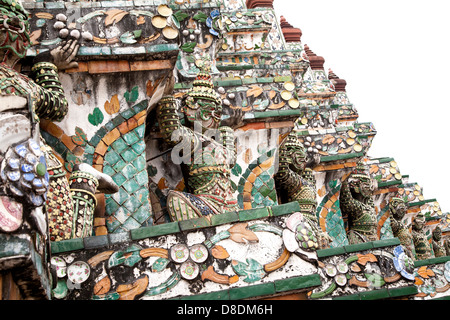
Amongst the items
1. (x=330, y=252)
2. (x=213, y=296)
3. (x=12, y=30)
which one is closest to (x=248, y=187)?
(x=330, y=252)

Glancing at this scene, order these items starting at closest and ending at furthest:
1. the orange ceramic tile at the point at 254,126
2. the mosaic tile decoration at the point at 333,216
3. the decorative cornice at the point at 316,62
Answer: the orange ceramic tile at the point at 254,126 → the mosaic tile decoration at the point at 333,216 → the decorative cornice at the point at 316,62

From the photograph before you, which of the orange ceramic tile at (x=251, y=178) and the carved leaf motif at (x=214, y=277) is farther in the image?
the orange ceramic tile at (x=251, y=178)

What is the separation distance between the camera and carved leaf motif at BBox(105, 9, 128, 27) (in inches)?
300

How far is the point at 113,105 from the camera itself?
7.81m

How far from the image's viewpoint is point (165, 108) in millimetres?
8328

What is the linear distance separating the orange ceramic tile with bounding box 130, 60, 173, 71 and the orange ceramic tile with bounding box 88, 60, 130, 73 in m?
0.07

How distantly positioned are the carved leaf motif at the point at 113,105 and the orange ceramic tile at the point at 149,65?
0.43 meters

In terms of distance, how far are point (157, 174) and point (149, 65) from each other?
1.76 m

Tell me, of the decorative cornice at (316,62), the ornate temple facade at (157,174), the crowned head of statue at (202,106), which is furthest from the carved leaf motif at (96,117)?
the decorative cornice at (316,62)

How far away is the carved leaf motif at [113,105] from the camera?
777cm

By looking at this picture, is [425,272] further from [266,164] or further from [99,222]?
[99,222]

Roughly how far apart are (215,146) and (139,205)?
4.76ft

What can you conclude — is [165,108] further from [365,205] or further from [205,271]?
[365,205]

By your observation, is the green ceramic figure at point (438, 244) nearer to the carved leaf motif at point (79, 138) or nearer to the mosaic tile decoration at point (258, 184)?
the mosaic tile decoration at point (258, 184)
